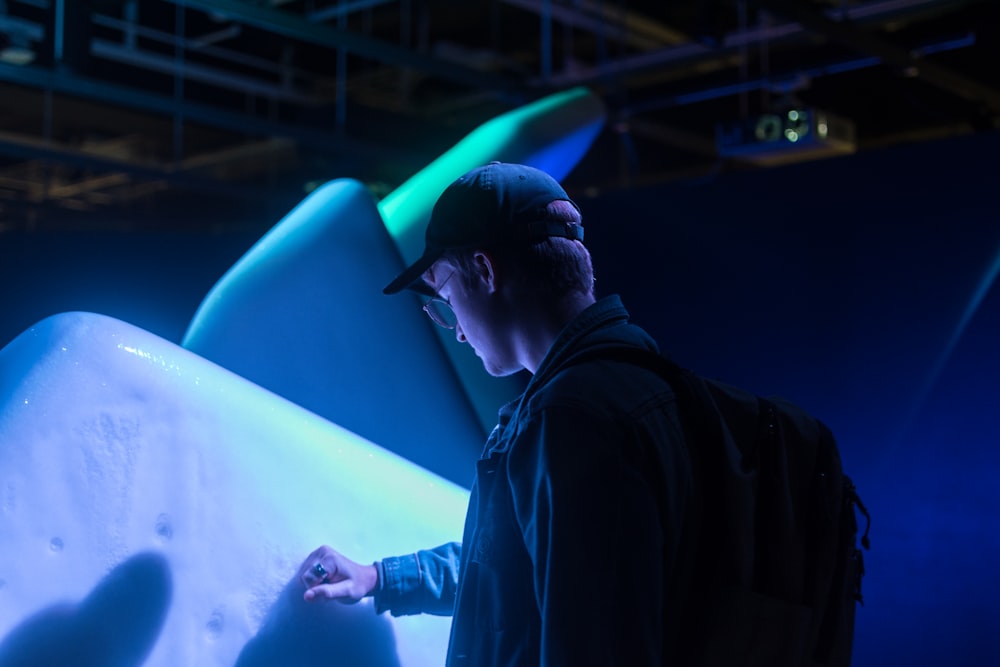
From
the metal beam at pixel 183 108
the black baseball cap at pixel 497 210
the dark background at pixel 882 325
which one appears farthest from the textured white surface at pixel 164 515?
the metal beam at pixel 183 108


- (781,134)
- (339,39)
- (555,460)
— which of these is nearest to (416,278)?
(555,460)

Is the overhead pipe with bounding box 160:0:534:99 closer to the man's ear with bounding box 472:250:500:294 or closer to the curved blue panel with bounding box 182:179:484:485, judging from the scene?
the curved blue panel with bounding box 182:179:484:485

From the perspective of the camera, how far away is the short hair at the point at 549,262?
3.27 ft

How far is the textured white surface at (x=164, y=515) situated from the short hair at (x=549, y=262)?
0.65m

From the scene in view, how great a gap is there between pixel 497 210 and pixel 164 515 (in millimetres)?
698

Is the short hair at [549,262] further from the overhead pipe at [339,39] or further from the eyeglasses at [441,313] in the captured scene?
the overhead pipe at [339,39]

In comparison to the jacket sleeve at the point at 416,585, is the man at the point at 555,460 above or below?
above

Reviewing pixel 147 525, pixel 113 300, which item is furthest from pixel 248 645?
pixel 113 300

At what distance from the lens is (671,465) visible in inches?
33.8

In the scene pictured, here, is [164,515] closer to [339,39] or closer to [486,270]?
[486,270]

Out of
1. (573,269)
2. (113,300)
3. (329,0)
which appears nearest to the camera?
(573,269)

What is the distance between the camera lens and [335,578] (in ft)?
4.43

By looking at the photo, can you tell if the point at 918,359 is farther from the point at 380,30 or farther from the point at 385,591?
the point at 380,30

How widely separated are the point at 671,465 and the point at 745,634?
163mm
